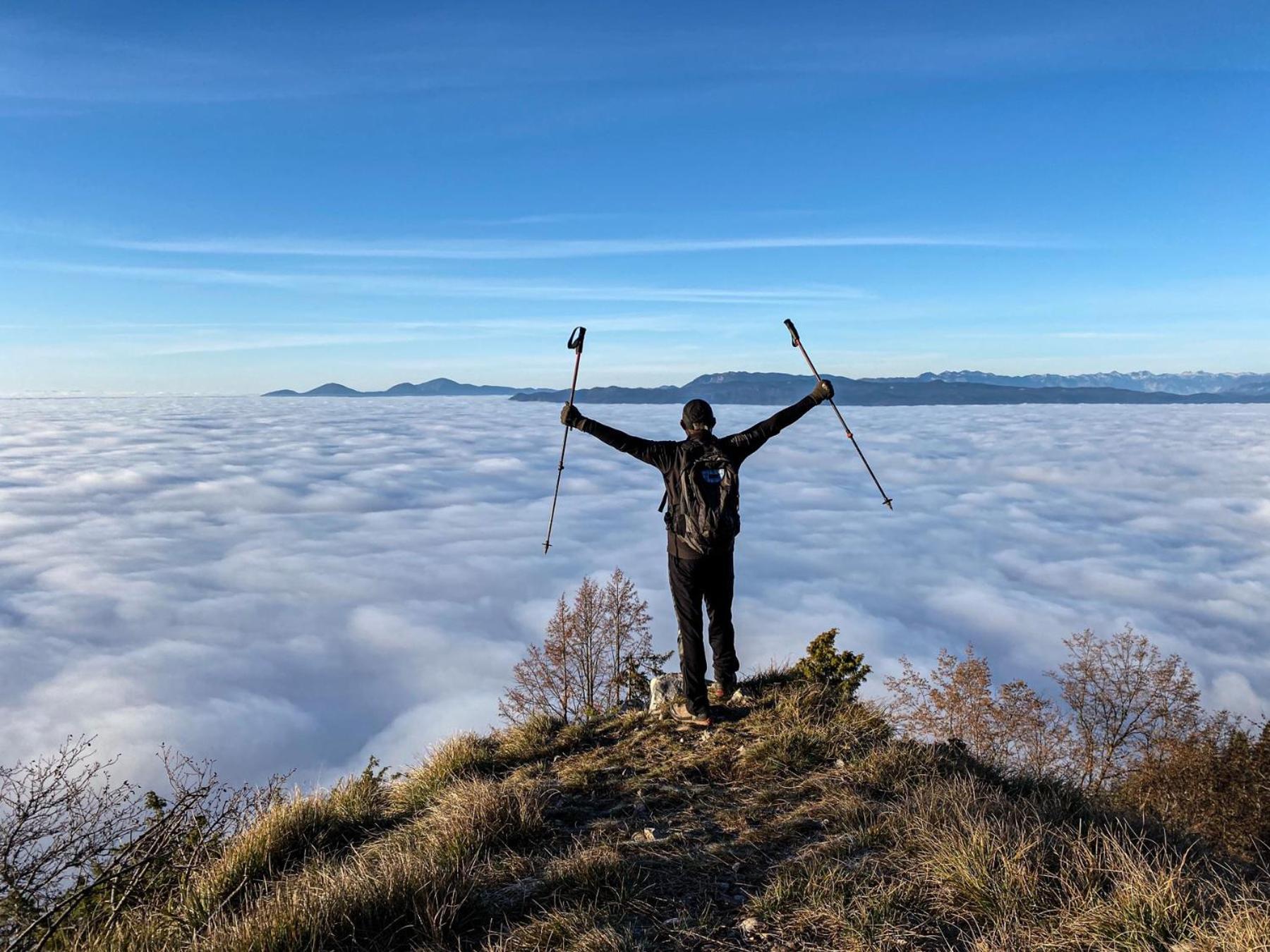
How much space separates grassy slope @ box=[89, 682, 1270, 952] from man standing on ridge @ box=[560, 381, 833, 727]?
1.44 m

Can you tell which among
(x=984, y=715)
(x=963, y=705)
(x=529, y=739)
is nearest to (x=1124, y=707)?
(x=984, y=715)

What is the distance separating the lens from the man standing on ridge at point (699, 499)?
6438mm

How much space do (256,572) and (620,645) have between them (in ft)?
599

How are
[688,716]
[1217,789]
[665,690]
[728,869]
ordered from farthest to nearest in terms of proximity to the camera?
[1217,789]
[665,690]
[688,716]
[728,869]

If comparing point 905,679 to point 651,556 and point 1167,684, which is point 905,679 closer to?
point 1167,684

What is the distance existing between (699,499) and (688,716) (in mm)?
2732

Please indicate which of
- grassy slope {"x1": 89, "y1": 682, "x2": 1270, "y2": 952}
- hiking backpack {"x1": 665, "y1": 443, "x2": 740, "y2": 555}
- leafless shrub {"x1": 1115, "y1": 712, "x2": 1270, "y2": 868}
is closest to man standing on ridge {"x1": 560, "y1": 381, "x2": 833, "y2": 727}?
hiking backpack {"x1": 665, "y1": 443, "x2": 740, "y2": 555}

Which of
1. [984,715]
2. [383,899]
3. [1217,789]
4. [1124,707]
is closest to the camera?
[383,899]

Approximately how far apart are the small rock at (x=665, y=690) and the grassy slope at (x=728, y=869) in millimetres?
2062

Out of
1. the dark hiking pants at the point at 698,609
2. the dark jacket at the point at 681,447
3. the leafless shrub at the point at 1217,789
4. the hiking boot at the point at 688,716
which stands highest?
the dark jacket at the point at 681,447

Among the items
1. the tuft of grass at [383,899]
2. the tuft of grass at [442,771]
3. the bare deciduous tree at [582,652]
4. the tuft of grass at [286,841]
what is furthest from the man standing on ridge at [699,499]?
the bare deciduous tree at [582,652]

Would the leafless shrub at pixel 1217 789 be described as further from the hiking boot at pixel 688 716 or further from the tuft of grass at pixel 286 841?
the tuft of grass at pixel 286 841

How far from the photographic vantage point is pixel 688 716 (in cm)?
746

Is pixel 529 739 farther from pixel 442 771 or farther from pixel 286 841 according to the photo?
pixel 286 841
